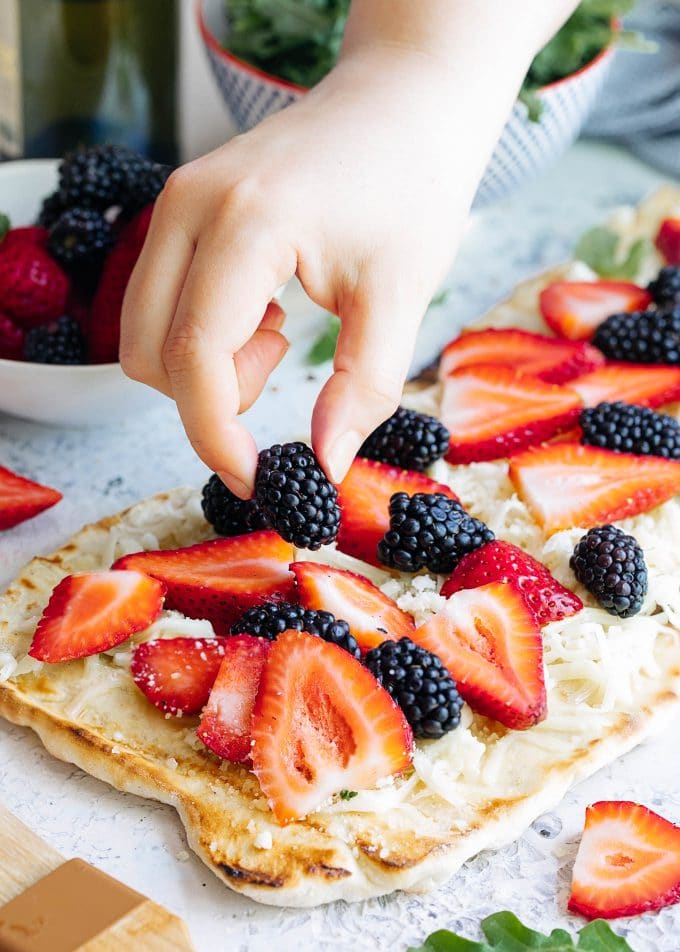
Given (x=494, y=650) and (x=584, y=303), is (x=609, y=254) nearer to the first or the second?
(x=584, y=303)

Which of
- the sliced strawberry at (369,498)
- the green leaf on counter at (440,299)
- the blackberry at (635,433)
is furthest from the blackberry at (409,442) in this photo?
the green leaf on counter at (440,299)

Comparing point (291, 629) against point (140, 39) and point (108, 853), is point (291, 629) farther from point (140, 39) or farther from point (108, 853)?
point (140, 39)

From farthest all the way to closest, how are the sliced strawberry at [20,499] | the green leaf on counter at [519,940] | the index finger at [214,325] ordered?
the sliced strawberry at [20,499] < the index finger at [214,325] < the green leaf on counter at [519,940]

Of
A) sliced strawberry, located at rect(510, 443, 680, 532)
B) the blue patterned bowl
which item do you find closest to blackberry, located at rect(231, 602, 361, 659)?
sliced strawberry, located at rect(510, 443, 680, 532)

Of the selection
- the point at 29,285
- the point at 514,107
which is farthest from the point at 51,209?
the point at 514,107

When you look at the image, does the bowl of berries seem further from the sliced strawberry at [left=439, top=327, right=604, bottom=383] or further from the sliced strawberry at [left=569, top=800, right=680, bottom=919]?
the sliced strawberry at [left=569, top=800, right=680, bottom=919]

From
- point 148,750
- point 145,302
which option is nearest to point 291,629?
point 148,750

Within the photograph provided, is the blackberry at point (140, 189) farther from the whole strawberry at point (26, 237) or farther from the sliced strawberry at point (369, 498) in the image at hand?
the sliced strawberry at point (369, 498)
